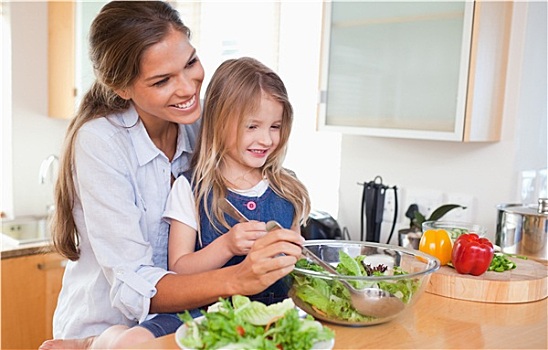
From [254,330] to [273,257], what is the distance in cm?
21

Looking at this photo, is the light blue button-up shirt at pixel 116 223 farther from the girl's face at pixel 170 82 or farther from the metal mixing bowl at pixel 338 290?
the metal mixing bowl at pixel 338 290

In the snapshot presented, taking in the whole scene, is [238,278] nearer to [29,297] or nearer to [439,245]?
[439,245]

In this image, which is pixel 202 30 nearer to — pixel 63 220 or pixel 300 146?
pixel 300 146

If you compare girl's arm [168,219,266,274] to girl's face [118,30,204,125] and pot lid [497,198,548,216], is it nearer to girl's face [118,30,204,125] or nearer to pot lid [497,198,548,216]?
girl's face [118,30,204,125]

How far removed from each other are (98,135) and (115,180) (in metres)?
0.11

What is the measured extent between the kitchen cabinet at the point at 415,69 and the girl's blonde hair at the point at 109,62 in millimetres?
861

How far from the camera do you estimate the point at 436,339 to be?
104cm

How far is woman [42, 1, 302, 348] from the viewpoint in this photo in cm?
124

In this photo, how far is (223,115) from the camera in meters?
1.40

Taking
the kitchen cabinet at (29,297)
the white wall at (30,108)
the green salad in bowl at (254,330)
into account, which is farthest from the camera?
the white wall at (30,108)

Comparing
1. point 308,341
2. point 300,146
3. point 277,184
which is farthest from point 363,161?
point 308,341

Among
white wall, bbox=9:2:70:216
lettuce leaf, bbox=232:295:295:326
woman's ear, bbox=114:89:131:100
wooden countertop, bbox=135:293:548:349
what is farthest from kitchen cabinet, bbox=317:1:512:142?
white wall, bbox=9:2:70:216

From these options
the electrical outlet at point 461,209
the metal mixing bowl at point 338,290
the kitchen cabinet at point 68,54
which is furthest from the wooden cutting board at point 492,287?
the kitchen cabinet at point 68,54

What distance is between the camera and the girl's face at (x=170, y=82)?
1286 millimetres
